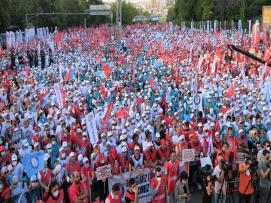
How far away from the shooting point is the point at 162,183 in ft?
26.5

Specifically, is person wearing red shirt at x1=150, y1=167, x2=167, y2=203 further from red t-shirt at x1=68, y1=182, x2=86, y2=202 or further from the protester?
red t-shirt at x1=68, y1=182, x2=86, y2=202

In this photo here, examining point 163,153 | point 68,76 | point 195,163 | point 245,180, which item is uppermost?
point 68,76

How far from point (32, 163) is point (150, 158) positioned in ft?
7.37

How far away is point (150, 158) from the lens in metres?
9.25

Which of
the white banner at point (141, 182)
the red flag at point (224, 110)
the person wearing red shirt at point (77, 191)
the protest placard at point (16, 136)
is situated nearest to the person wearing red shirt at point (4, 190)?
the person wearing red shirt at point (77, 191)

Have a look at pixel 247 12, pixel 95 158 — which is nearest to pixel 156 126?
pixel 95 158

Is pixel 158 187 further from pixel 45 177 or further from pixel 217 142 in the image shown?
pixel 217 142

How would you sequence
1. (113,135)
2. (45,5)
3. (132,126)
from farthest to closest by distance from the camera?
(45,5) < (132,126) < (113,135)

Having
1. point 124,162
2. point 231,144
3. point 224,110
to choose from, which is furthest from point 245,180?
point 224,110

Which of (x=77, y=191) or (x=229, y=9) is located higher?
(x=229, y=9)

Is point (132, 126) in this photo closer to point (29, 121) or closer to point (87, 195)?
point (29, 121)

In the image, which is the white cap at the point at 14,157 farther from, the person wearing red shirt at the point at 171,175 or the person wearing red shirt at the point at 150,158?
the person wearing red shirt at the point at 171,175

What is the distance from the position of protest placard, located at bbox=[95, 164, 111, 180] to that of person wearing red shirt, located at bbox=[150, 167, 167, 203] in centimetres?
84

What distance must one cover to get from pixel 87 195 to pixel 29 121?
4594mm
